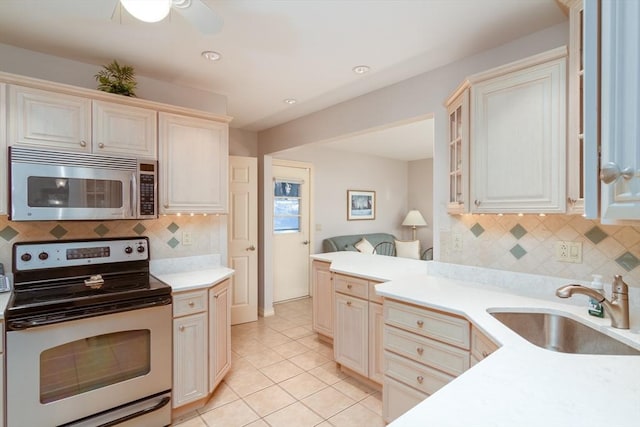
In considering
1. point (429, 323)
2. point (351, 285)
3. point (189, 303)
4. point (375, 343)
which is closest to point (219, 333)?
point (189, 303)

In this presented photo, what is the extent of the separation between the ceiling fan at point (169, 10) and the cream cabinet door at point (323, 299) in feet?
7.53

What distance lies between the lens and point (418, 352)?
71.6 inches

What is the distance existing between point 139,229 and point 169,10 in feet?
5.71

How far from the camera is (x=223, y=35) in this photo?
6.36 ft

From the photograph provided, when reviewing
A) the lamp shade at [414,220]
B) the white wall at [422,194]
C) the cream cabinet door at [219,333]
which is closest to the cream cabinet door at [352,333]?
the cream cabinet door at [219,333]

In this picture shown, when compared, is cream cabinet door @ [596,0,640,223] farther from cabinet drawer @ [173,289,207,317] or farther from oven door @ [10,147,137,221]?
oven door @ [10,147,137,221]

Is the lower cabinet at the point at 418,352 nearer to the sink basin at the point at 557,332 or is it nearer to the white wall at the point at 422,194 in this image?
the sink basin at the point at 557,332

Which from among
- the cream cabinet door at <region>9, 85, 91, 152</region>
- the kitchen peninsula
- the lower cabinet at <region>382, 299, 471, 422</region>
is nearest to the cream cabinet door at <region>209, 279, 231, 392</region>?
the lower cabinet at <region>382, 299, 471, 422</region>

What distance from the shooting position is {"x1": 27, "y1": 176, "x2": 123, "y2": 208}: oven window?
6.09 feet

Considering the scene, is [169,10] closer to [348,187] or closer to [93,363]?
[93,363]

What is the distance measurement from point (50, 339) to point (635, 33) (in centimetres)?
253

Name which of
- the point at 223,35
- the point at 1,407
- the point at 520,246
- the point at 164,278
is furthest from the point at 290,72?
the point at 1,407

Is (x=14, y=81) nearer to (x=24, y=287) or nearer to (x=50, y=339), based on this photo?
(x=24, y=287)

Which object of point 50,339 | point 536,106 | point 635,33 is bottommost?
point 50,339
